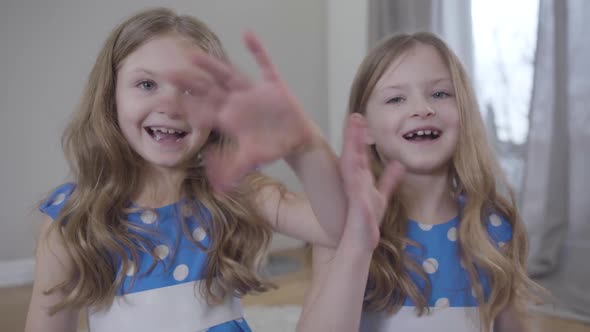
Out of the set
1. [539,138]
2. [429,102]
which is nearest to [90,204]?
[429,102]

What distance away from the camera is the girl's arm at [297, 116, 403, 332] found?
715 millimetres

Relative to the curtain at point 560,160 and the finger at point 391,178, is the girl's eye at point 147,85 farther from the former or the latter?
the curtain at point 560,160

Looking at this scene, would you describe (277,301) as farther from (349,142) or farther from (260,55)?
(260,55)

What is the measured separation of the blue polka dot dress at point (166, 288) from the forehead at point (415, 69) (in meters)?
0.43

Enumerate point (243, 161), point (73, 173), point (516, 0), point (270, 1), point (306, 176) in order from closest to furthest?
point (243, 161), point (306, 176), point (73, 173), point (516, 0), point (270, 1)

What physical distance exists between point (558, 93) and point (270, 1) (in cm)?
158

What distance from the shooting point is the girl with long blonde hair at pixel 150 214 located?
3.04ft

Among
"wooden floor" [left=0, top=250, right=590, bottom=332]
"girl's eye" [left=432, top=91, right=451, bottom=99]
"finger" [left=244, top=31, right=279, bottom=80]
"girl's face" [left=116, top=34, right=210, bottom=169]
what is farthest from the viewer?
"wooden floor" [left=0, top=250, right=590, bottom=332]

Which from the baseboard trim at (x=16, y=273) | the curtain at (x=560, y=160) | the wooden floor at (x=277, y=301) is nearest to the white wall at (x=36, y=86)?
the baseboard trim at (x=16, y=273)

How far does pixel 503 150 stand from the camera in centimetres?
222

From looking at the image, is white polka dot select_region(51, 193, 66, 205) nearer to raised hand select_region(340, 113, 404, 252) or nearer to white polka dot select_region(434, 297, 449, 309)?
raised hand select_region(340, 113, 404, 252)

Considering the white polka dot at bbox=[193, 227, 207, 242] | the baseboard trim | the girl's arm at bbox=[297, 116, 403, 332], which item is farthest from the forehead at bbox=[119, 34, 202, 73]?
the baseboard trim

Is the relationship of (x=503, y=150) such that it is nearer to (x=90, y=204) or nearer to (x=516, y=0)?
(x=516, y=0)

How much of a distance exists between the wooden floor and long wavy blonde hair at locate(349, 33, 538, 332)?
78 centimetres
